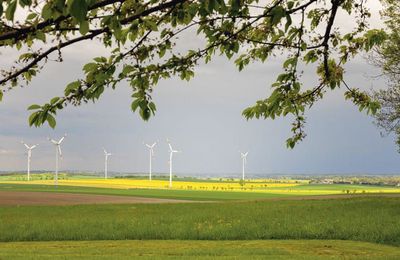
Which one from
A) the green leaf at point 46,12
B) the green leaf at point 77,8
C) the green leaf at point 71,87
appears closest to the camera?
the green leaf at point 77,8

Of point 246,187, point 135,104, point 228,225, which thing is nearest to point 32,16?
point 135,104

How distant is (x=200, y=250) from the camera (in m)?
20.7

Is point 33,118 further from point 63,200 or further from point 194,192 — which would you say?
point 194,192

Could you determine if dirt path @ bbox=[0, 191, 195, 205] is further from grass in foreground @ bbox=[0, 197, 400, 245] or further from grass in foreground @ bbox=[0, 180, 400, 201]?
grass in foreground @ bbox=[0, 197, 400, 245]

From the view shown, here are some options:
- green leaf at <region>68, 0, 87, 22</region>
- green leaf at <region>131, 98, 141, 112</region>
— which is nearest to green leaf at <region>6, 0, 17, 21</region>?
green leaf at <region>68, 0, 87, 22</region>

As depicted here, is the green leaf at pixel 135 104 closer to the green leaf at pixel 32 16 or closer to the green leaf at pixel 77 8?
the green leaf at pixel 32 16

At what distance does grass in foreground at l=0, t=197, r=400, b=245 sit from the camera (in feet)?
89.1

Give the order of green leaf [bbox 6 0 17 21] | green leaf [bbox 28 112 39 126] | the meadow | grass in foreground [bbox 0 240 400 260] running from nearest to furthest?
green leaf [bbox 6 0 17 21] < green leaf [bbox 28 112 39 126] < grass in foreground [bbox 0 240 400 260] < the meadow

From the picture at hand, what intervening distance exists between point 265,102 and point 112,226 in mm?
20461

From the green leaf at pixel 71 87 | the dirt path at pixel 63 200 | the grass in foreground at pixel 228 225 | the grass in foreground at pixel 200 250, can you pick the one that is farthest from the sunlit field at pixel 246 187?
the green leaf at pixel 71 87

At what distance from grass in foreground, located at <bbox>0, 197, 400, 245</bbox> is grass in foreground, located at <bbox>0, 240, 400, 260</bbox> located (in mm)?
2268

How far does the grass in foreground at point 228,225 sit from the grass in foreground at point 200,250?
2.27 metres

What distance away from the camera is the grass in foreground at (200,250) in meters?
19.4

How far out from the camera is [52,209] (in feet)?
130
